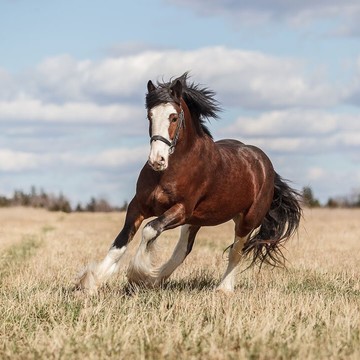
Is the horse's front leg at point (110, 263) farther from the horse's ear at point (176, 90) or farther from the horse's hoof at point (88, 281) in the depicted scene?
the horse's ear at point (176, 90)

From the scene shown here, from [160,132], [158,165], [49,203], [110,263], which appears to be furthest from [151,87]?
[49,203]

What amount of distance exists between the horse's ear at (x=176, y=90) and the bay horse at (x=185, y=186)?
0.04 feet

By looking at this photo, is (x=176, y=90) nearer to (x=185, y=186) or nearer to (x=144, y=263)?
(x=185, y=186)

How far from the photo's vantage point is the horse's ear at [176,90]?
28.4 ft

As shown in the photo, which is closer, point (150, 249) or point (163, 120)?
point (163, 120)

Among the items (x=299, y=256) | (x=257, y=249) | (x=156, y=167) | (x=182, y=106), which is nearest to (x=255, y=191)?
(x=257, y=249)

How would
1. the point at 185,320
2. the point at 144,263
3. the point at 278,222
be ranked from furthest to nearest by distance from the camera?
the point at 278,222, the point at 144,263, the point at 185,320

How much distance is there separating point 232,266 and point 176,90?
9.57ft

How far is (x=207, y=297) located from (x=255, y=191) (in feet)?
9.04

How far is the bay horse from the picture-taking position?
8.55 m

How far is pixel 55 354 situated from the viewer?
18.5 ft

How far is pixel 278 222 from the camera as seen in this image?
11.6 meters

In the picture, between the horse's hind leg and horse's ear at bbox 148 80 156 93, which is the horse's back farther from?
horse's ear at bbox 148 80 156 93

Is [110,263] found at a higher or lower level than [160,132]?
lower
